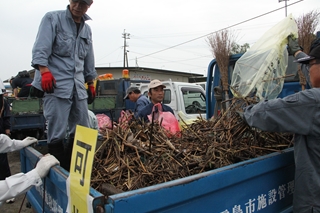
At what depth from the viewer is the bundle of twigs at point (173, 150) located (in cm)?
162

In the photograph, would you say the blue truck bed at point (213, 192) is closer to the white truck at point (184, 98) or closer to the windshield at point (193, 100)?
the white truck at point (184, 98)

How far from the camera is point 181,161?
1.74 m

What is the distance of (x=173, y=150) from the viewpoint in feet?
6.13

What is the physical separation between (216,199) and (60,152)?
143cm

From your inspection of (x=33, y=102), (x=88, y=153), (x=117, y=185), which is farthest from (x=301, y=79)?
(x=33, y=102)

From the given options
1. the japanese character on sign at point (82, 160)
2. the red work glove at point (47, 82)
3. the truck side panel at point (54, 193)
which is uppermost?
the red work glove at point (47, 82)

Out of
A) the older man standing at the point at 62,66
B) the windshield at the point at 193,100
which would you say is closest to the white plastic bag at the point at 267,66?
the older man standing at the point at 62,66

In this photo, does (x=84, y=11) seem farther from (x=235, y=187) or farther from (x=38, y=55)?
(x=235, y=187)

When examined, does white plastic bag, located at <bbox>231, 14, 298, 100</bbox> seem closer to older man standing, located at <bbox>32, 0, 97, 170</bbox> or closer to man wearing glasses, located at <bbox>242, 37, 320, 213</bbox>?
Answer: man wearing glasses, located at <bbox>242, 37, 320, 213</bbox>

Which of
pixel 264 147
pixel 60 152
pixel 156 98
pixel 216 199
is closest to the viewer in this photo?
pixel 216 199

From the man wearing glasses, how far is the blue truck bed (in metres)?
0.16

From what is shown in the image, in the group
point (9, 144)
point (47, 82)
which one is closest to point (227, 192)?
point (47, 82)

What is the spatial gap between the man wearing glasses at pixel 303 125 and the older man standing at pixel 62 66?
1590 millimetres

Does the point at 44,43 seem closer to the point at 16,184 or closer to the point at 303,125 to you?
the point at 16,184
